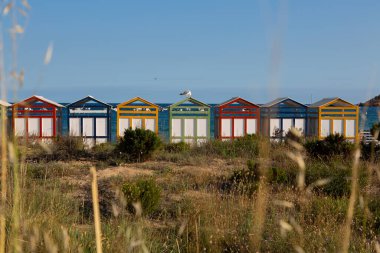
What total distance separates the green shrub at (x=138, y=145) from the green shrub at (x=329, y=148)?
3.54 m

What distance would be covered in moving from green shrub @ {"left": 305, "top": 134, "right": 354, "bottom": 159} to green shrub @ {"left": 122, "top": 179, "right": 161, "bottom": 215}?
19.8ft

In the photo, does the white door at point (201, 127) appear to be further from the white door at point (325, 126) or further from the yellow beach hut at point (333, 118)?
the white door at point (325, 126)

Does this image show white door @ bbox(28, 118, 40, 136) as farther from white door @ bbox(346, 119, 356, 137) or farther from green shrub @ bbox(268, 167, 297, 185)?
green shrub @ bbox(268, 167, 297, 185)

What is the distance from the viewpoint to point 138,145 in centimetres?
1173

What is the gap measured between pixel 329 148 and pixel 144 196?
263 inches

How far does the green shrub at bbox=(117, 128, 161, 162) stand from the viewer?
1182 centimetres

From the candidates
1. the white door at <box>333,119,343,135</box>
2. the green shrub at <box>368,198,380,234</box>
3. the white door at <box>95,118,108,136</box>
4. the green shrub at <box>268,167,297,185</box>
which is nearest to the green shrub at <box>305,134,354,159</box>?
the green shrub at <box>268,167,297,185</box>

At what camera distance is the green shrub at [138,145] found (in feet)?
38.8

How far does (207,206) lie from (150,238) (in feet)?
4.50

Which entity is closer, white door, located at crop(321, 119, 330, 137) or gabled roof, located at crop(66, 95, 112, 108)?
gabled roof, located at crop(66, 95, 112, 108)

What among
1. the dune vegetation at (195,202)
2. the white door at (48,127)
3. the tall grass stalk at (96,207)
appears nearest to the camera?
the tall grass stalk at (96,207)

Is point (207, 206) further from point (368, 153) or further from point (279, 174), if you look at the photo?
point (368, 153)

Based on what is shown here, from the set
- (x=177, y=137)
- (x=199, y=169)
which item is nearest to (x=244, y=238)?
(x=199, y=169)

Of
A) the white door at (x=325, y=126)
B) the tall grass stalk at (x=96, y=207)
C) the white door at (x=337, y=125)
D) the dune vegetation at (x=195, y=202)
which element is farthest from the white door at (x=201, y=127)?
the tall grass stalk at (x=96, y=207)
